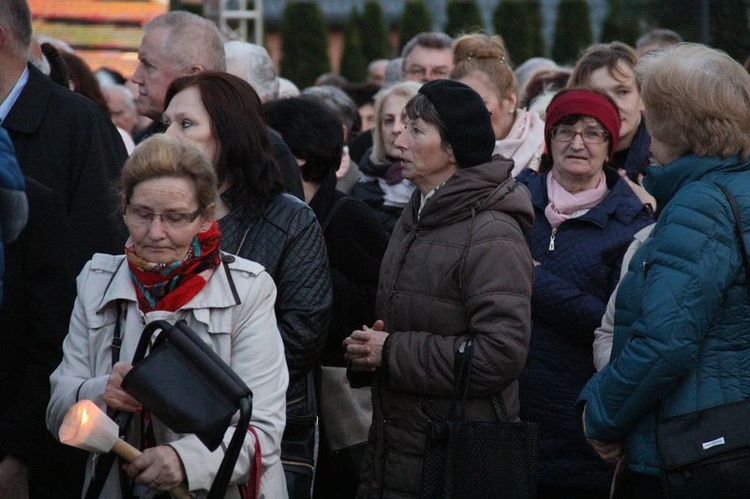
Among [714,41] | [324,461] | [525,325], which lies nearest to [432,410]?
[525,325]

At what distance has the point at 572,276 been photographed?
513 cm

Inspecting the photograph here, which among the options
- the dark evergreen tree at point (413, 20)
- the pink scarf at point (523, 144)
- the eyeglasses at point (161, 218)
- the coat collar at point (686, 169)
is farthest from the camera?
the dark evergreen tree at point (413, 20)

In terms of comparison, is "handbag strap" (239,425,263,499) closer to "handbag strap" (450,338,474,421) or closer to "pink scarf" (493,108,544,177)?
"handbag strap" (450,338,474,421)

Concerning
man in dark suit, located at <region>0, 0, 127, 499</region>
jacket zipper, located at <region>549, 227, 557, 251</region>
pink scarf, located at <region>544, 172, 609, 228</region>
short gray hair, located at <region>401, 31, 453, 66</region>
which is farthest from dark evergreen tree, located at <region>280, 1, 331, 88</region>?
man in dark suit, located at <region>0, 0, 127, 499</region>

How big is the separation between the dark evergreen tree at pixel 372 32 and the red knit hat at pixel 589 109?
2735cm

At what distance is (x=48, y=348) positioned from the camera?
3.95 m

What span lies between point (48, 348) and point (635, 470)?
1.82 m

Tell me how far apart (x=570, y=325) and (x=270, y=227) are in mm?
1344

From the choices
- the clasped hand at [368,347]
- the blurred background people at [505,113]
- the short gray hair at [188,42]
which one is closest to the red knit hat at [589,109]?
the blurred background people at [505,113]

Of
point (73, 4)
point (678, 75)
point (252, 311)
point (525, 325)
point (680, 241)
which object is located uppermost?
point (678, 75)

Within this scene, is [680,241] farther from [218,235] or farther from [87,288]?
[87,288]

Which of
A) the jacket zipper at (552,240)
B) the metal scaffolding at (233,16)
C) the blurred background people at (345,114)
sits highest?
the jacket zipper at (552,240)

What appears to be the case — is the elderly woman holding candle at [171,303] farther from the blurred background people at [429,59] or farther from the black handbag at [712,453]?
the blurred background people at [429,59]

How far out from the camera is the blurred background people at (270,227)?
14.4ft
